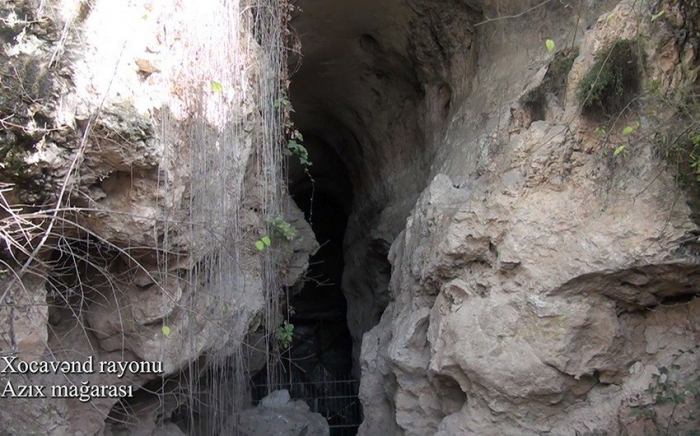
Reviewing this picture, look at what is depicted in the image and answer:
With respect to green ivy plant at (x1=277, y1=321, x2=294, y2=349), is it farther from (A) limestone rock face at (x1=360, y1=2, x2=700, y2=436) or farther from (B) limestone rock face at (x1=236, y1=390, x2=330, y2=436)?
(B) limestone rock face at (x1=236, y1=390, x2=330, y2=436)

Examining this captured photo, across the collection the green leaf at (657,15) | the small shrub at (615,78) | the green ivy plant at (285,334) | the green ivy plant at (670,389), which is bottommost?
the green ivy plant at (670,389)

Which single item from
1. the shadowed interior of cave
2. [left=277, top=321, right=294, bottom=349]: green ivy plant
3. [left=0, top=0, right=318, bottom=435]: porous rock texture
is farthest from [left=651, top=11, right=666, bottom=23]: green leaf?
the shadowed interior of cave

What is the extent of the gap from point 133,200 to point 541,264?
2.72 meters

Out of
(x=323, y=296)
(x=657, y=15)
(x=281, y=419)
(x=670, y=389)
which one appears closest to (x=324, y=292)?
(x=323, y=296)

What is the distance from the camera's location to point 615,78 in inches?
162

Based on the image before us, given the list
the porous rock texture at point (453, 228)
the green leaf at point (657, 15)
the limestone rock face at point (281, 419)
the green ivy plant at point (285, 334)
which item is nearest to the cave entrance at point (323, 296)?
the limestone rock face at point (281, 419)

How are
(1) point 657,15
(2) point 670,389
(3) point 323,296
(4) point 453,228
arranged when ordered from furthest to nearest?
(3) point 323,296 < (4) point 453,228 < (2) point 670,389 < (1) point 657,15

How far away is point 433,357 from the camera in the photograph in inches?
187

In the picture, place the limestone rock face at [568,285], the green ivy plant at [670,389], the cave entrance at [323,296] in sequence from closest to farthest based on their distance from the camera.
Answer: the green ivy plant at [670,389] → the limestone rock face at [568,285] → the cave entrance at [323,296]

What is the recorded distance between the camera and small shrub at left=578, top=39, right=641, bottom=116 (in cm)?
412

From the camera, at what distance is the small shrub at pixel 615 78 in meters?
4.12

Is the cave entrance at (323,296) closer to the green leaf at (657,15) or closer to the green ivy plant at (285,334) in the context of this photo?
the green ivy plant at (285,334)

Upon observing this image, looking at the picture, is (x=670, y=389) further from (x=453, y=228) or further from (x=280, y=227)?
(x=280, y=227)

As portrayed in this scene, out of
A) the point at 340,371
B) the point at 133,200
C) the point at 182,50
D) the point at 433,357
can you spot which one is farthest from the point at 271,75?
the point at 340,371
